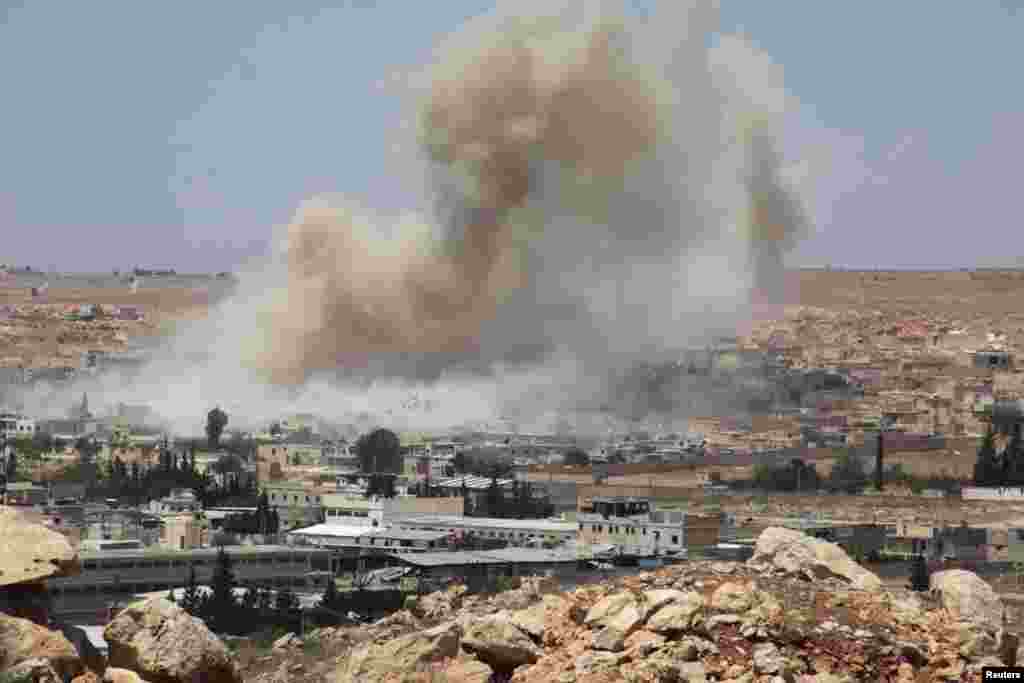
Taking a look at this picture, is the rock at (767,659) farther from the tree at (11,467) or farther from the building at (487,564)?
the tree at (11,467)

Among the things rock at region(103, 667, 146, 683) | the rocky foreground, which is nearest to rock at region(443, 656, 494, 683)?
the rocky foreground

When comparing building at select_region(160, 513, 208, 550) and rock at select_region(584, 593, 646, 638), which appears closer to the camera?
rock at select_region(584, 593, 646, 638)

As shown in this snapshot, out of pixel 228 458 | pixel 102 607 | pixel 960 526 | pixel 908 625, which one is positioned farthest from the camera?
pixel 228 458

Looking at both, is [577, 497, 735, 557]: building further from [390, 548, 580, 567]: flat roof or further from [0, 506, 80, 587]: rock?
[0, 506, 80, 587]: rock

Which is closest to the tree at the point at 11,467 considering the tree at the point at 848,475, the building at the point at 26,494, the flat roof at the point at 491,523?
the building at the point at 26,494

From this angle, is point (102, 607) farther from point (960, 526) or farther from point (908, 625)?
point (960, 526)

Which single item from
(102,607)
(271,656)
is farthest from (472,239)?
(271,656)
